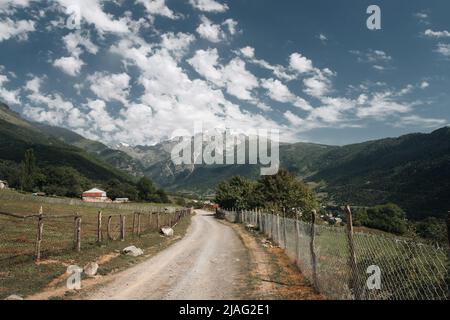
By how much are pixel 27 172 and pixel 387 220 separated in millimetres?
135172

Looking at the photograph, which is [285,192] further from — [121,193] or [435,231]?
[121,193]

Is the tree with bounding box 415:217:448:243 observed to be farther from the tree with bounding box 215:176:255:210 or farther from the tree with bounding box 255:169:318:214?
the tree with bounding box 215:176:255:210

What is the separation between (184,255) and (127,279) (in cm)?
786

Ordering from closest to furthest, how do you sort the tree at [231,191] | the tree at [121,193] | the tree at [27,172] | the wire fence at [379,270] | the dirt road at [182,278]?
the wire fence at [379,270] → the dirt road at [182,278] → the tree at [231,191] → the tree at [27,172] → the tree at [121,193]

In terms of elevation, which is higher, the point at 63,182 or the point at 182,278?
the point at 63,182

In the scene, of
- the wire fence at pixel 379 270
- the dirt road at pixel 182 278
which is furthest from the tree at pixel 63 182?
the wire fence at pixel 379 270

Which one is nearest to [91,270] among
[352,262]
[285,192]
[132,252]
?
[132,252]

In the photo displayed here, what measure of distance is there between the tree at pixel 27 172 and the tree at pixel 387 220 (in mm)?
127457

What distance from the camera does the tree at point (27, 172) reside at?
498ft

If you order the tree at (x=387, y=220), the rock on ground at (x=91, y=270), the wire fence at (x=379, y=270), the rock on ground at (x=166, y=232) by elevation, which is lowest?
the tree at (x=387, y=220)

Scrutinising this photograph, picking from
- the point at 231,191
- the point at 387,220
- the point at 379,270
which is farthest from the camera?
the point at 387,220

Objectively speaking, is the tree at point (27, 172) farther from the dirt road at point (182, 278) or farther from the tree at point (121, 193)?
the dirt road at point (182, 278)

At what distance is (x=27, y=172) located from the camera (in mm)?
154875

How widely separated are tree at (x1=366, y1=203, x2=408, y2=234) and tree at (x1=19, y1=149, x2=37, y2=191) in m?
127
